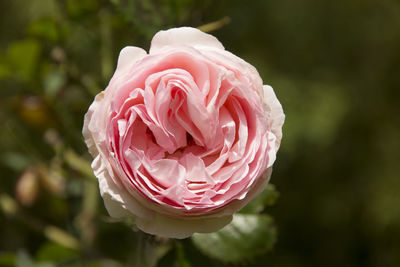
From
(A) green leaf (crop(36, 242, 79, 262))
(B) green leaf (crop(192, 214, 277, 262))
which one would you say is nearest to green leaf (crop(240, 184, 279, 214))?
(B) green leaf (crop(192, 214, 277, 262))

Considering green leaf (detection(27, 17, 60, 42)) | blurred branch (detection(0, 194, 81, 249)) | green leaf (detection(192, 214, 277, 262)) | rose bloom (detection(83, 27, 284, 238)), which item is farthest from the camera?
blurred branch (detection(0, 194, 81, 249))

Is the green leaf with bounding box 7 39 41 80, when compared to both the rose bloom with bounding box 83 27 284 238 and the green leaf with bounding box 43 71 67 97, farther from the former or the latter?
the rose bloom with bounding box 83 27 284 238

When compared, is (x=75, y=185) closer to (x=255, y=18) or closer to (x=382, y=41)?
(x=255, y=18)

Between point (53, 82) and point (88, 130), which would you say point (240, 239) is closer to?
point (88, 130)

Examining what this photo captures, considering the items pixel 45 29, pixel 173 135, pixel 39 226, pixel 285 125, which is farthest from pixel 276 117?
pixel 285 125

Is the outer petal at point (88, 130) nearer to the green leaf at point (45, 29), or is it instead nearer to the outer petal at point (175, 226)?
the outer petal at point (175, 226)

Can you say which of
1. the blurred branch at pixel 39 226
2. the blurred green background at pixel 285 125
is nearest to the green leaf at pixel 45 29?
the blurred green background at pixel 285 125
